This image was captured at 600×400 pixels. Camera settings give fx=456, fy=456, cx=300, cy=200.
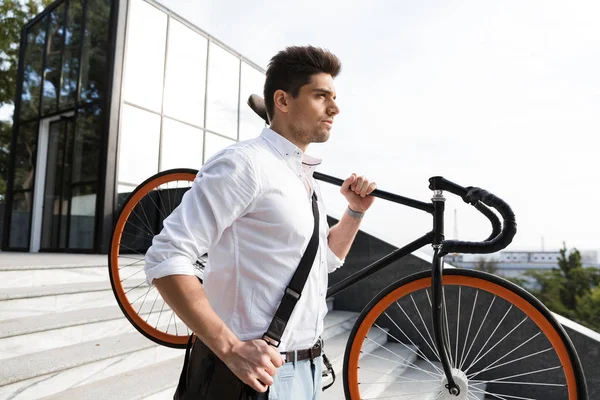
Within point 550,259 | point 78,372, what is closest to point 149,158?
point 78,372

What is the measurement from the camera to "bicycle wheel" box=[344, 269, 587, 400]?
194 centimetres

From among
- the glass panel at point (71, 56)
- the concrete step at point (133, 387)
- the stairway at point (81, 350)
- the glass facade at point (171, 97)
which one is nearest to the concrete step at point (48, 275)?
the stairway at point (81, 350)

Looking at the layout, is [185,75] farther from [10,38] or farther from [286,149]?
[286,149]

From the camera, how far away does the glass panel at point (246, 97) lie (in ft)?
39.4

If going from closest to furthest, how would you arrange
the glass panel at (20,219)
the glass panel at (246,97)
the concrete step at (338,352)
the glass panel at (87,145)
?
the concrete step at (338,352) → the glass panel at (87,145) → the glass panel at (20,219) → the glass panel at (246,97)

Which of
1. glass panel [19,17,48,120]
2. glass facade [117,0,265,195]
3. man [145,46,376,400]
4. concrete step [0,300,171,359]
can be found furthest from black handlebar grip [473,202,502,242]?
glass panel [19,17,48,120]

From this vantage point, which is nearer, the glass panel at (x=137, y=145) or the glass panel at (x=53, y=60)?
the glass panel at (x=137, y=145)

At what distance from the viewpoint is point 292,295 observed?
1279 mm

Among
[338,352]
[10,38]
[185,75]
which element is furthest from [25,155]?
[338,352]

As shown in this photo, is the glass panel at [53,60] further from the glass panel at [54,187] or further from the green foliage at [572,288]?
the green foliage at [572,288]

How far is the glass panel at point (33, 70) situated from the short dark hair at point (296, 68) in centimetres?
1094

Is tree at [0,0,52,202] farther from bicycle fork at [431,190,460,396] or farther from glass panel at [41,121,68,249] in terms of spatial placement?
bicycle fork at [431,190,460,396]

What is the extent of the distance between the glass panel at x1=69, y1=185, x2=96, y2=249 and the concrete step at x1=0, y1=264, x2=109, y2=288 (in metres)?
4.45

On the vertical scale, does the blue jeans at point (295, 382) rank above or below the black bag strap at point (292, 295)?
below
